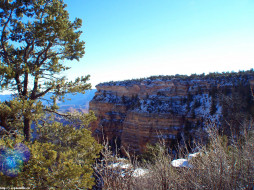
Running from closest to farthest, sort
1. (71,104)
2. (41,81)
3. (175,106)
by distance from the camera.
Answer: (41,81), (175,106), (71,104)

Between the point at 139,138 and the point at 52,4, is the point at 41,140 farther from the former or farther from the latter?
the point at 139,138

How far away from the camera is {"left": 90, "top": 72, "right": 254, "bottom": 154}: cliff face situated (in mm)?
18094

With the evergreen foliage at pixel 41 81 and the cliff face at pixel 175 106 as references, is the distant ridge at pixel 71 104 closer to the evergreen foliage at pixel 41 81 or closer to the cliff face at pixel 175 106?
the evergreen foliage at pixel 41 81

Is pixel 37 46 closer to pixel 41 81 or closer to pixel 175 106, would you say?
pixel 41 81

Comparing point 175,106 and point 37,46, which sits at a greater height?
point 37,46

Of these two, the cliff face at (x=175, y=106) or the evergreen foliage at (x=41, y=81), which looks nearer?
the evergreen foliage at (x=41, y=81)

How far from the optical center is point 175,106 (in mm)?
21125

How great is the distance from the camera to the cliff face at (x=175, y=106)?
18094mm

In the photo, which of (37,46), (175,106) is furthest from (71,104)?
(37,46)

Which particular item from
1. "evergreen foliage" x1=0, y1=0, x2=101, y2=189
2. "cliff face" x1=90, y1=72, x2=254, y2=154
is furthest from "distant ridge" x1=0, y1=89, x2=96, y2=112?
"cliff face" x1=90, y1=72, x2=254, y2=154

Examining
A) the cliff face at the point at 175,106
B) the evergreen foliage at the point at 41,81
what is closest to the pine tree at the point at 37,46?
the evergreen foliage at the point at 41,81

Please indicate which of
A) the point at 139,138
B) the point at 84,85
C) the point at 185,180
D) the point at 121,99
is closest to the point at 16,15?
the point at 84,85

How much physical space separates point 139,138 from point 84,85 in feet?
51.2

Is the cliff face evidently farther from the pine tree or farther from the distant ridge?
the pine tree
